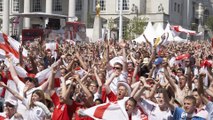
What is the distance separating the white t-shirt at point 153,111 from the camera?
8375 mm

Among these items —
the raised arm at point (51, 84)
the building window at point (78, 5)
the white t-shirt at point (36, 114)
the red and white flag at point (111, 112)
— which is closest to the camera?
the red and white flag at point (111, 112)

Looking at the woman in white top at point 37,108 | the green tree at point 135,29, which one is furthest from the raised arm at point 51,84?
the green tree at point 135,29

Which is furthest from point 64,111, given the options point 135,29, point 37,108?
point 135,29

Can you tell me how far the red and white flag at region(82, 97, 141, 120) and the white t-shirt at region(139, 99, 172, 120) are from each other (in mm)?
360

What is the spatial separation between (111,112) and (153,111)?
935 millimetres

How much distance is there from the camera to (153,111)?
27.9 feet

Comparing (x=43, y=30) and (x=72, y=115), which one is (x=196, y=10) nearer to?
(x=43, y=30)

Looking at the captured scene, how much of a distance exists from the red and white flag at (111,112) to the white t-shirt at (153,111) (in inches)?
14.2

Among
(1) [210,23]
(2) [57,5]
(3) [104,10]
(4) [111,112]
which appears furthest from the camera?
(1) [210,23]

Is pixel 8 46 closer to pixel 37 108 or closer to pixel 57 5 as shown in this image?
pixel 37 108

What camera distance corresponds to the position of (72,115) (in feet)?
28.5

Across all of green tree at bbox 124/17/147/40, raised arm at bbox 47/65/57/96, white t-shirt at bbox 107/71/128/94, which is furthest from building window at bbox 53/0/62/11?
raised arm at bbox 47/65/57/96

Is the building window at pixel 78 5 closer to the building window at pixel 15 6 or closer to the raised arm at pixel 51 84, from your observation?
the building window at pixel 15 6

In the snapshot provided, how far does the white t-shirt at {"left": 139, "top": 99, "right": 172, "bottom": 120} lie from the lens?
8.38 metres
